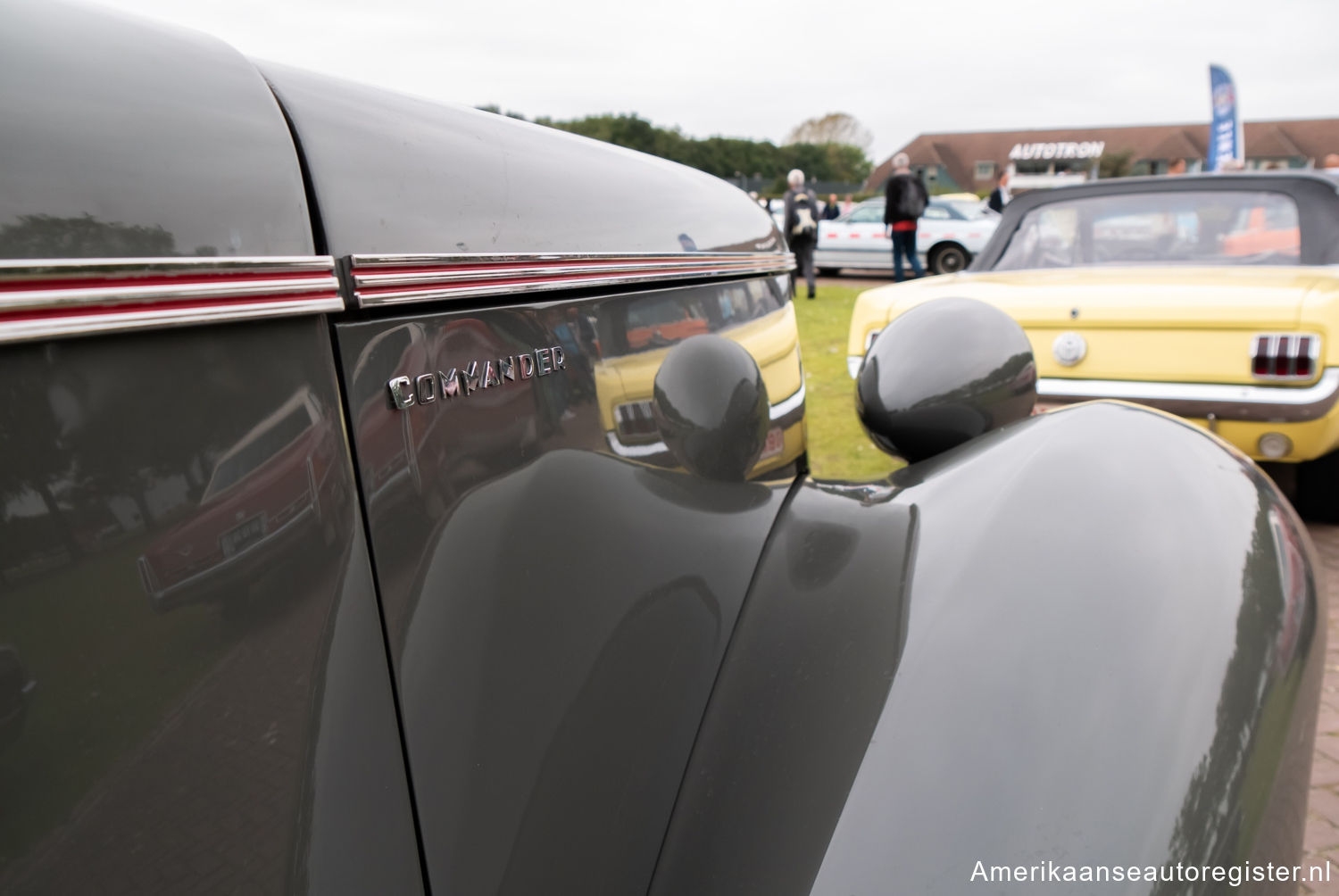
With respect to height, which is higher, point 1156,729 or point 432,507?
point 432,507

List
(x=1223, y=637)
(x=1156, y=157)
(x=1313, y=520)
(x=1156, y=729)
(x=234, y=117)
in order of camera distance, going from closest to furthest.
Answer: (x=234, y=117), (x=1156, y=729), (x=1223, y=637), (x=1313, y=520), (x=1156, y=157)

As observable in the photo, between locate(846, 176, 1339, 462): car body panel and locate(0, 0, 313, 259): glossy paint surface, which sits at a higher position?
locate(0, 0, 313, 259): glossy paint surface

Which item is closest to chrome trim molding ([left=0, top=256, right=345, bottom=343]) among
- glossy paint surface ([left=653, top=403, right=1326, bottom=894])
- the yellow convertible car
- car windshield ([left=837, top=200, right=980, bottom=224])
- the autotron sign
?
glossy paint surface ([left=653, top=403, right=1326, bottom=894])

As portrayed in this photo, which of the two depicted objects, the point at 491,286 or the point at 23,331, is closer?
the point at 23,331

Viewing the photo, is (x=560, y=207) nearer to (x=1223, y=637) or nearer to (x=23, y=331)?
(x=23, y=331)

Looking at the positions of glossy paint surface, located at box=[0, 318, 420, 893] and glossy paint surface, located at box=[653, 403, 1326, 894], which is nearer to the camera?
glossy paint surface, located at box=[0, 318, 420, 893]

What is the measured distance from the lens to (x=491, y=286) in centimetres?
96

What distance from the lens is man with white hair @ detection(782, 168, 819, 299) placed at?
975 cm

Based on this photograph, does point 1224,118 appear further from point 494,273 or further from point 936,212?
point 494,273

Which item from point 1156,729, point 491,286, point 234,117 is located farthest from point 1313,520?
point 234,117

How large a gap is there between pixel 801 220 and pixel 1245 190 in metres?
5.86

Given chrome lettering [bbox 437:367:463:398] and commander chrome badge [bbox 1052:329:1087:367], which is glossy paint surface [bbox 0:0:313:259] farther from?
commander chrome badge [bbox 1052:329:1087:367]

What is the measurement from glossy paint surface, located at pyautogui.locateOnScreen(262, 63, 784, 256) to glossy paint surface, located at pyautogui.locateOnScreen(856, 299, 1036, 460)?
596 millimetres

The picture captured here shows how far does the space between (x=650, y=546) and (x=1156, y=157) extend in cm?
7130
